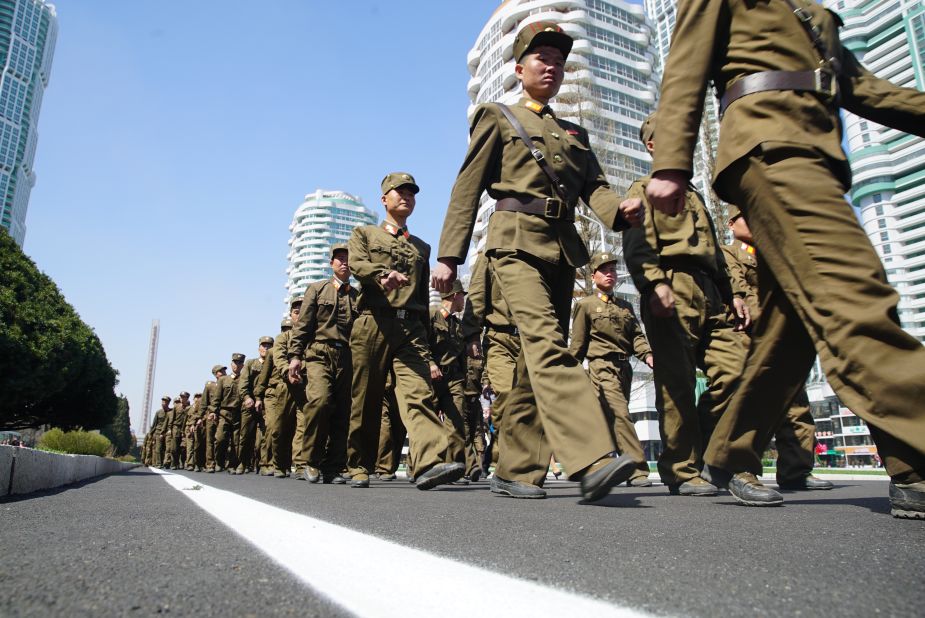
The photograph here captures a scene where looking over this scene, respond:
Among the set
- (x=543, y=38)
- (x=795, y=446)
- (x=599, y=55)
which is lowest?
(x=795, y=446)

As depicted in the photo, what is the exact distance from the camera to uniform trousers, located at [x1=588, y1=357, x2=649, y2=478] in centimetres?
604

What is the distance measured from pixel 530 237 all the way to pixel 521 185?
1.09 feet

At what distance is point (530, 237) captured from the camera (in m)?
3.37

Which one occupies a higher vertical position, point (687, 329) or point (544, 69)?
point (544, 69)

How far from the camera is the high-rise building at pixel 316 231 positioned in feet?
461

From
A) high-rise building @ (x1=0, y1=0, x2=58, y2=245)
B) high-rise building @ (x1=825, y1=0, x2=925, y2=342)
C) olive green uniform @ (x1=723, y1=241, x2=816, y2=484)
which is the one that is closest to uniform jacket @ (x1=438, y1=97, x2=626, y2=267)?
olive green uniform @ (x1=723, y1=241, x2=816, y2=484)

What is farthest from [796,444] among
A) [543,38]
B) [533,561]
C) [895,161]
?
[895,161]

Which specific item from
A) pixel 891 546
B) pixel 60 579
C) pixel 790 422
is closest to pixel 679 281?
pixel 790 422

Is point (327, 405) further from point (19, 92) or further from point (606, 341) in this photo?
point (19, 92)

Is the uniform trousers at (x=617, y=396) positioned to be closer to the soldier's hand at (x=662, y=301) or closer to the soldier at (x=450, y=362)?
the soldier at (x=450, y=362)

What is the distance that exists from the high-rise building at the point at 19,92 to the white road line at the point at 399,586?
148161mm

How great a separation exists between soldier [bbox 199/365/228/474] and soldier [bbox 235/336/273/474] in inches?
88.1

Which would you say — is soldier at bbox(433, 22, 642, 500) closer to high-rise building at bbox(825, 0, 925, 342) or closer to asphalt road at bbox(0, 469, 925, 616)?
asphalt road at bbox(0, 469, 925, 616)

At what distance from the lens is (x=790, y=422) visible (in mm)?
4836
